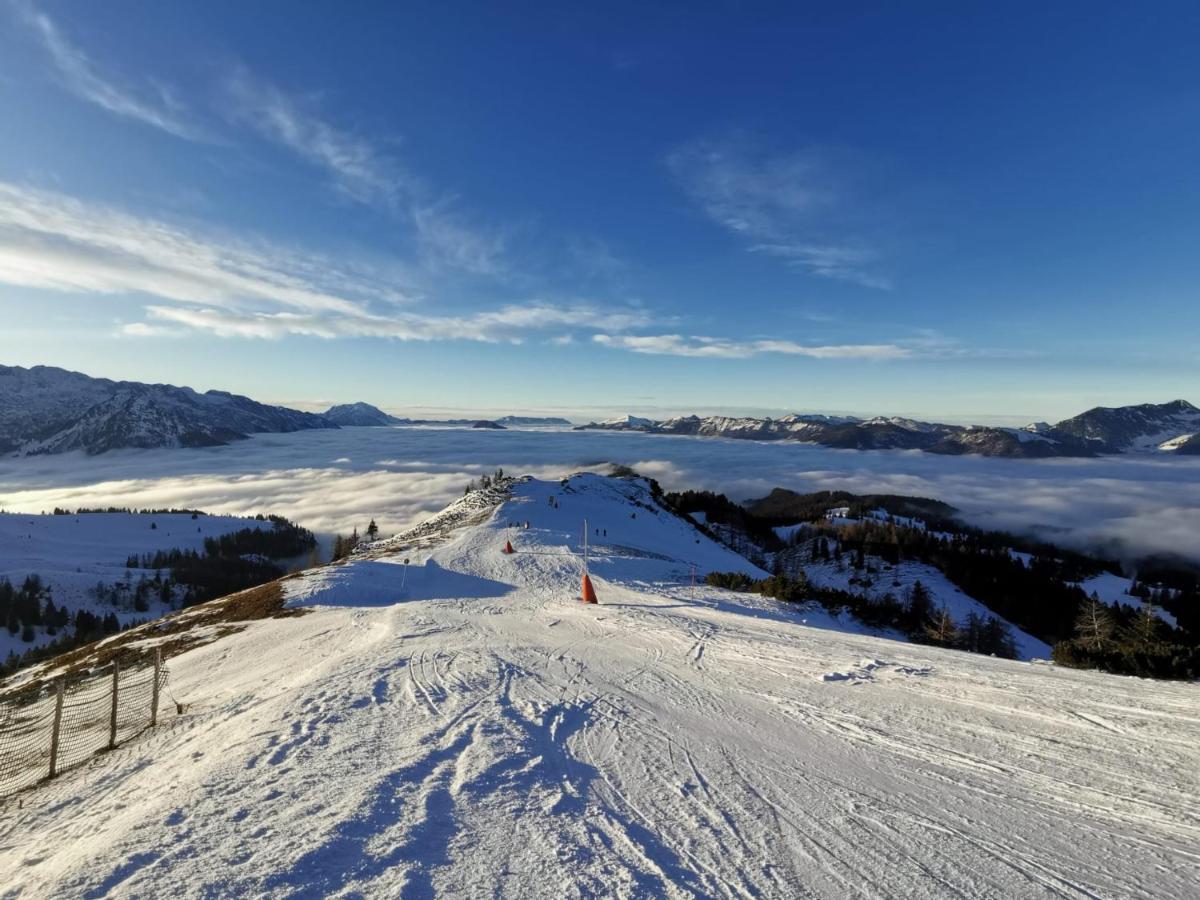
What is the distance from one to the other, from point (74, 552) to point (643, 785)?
233160 mm

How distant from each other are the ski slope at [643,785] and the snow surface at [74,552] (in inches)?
5349

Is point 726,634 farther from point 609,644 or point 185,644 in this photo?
point 185,644

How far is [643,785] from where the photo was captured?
253 inches

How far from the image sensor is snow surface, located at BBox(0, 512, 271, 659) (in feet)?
408

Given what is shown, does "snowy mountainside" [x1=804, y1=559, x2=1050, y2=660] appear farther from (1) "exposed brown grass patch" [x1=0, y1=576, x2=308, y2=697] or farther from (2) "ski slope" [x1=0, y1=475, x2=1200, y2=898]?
(2) "ski slope" [x1=0, y1=475, x2=1200, y2=898]

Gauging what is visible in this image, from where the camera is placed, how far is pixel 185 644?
2323 centimetres

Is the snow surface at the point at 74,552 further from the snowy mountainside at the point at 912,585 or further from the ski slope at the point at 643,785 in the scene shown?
the snowy mountainside at the point at 912,585

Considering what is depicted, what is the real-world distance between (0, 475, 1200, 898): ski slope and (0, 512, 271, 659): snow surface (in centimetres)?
13586

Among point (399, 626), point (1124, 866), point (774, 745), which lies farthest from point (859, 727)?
point (399, 626)

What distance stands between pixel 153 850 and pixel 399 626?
1403cm

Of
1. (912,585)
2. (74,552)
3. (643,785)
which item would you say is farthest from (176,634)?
(74,552)

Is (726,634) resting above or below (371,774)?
below

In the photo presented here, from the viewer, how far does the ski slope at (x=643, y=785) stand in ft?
15.3

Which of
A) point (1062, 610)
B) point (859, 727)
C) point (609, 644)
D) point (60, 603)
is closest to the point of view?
point (859, 727)
